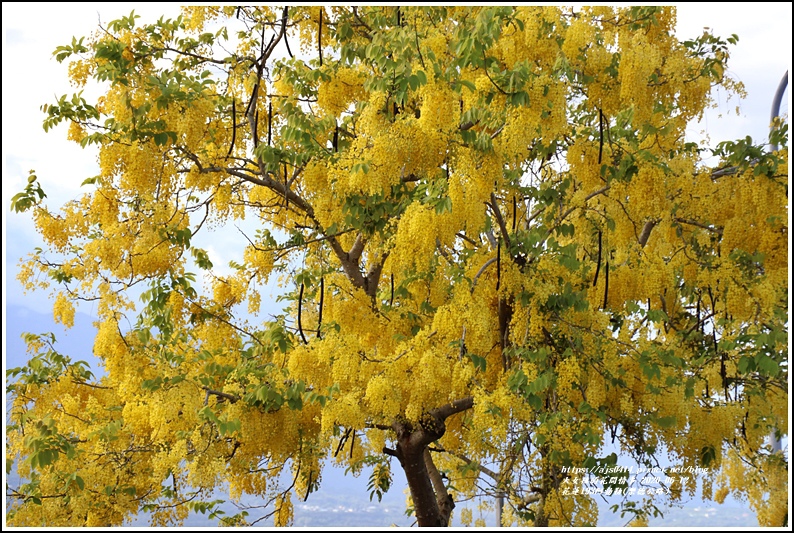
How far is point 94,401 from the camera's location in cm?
580

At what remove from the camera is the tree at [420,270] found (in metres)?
4.64

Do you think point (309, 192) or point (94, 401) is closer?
point (309, 192)

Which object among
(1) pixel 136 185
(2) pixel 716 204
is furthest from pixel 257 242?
(2) pixel 716 204

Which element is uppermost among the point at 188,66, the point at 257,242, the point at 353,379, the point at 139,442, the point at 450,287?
the point at 188,66

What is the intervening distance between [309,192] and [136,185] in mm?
1086

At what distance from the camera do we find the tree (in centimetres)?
464

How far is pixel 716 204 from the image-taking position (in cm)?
567

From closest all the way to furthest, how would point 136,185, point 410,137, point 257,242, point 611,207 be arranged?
1. point 410,137
2. point 136,185
3. point 611,207
4. point 257,242

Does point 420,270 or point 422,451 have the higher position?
point 420,270

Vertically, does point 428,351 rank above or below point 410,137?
below

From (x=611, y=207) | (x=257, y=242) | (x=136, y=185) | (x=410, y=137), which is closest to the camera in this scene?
(x=410, y=137)

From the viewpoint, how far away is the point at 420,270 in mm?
4770

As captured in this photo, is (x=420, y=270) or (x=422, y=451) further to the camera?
(x=422, y=451)

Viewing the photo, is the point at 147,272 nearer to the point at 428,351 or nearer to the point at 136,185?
the point at 136,185
